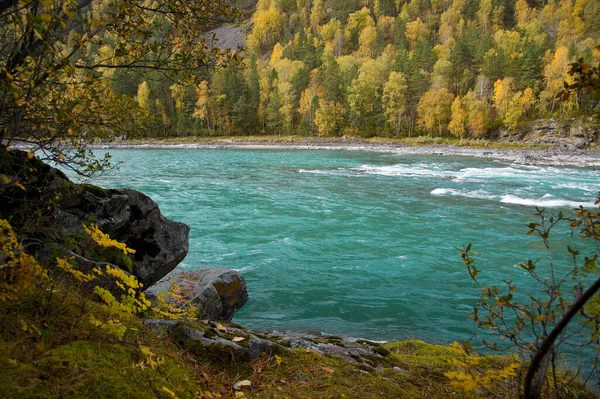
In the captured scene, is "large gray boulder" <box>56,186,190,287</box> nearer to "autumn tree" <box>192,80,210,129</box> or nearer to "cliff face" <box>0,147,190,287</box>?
"cliff face" <box>0,147,190,287</box>

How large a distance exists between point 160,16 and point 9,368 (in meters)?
4.22

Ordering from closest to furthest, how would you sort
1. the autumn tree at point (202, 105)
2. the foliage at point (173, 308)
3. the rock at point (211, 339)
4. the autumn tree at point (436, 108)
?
1. the rock at point (211, 339)
2. the foliage at point (173, 308)
3. the autumn tree at point (436, 108)
4. the autumn tree at point (202, 105)

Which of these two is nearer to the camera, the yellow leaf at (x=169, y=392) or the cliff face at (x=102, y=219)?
the yellow leaf at (x=169, y=392)

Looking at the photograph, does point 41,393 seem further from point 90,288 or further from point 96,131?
point 96,131

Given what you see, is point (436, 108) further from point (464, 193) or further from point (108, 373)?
point (108, 373)

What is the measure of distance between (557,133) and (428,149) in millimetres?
23343

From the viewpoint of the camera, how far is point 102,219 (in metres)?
6.20

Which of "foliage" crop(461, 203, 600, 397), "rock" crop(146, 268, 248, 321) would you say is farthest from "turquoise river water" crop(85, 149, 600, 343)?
"rock" crop(146, 268, 248, 321)

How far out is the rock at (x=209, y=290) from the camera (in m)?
6.82

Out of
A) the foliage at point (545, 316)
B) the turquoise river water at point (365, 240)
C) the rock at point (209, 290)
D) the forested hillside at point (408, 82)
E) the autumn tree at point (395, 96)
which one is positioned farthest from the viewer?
the autumn tree at point (395, 96)

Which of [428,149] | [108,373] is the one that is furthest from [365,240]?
[428,149]

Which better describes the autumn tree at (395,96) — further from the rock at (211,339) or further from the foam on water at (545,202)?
the rock at (211,339)

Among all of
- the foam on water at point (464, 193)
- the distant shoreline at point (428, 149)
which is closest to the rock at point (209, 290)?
the foam on water at point (464, 193)

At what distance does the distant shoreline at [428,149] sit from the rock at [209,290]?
147 feet
